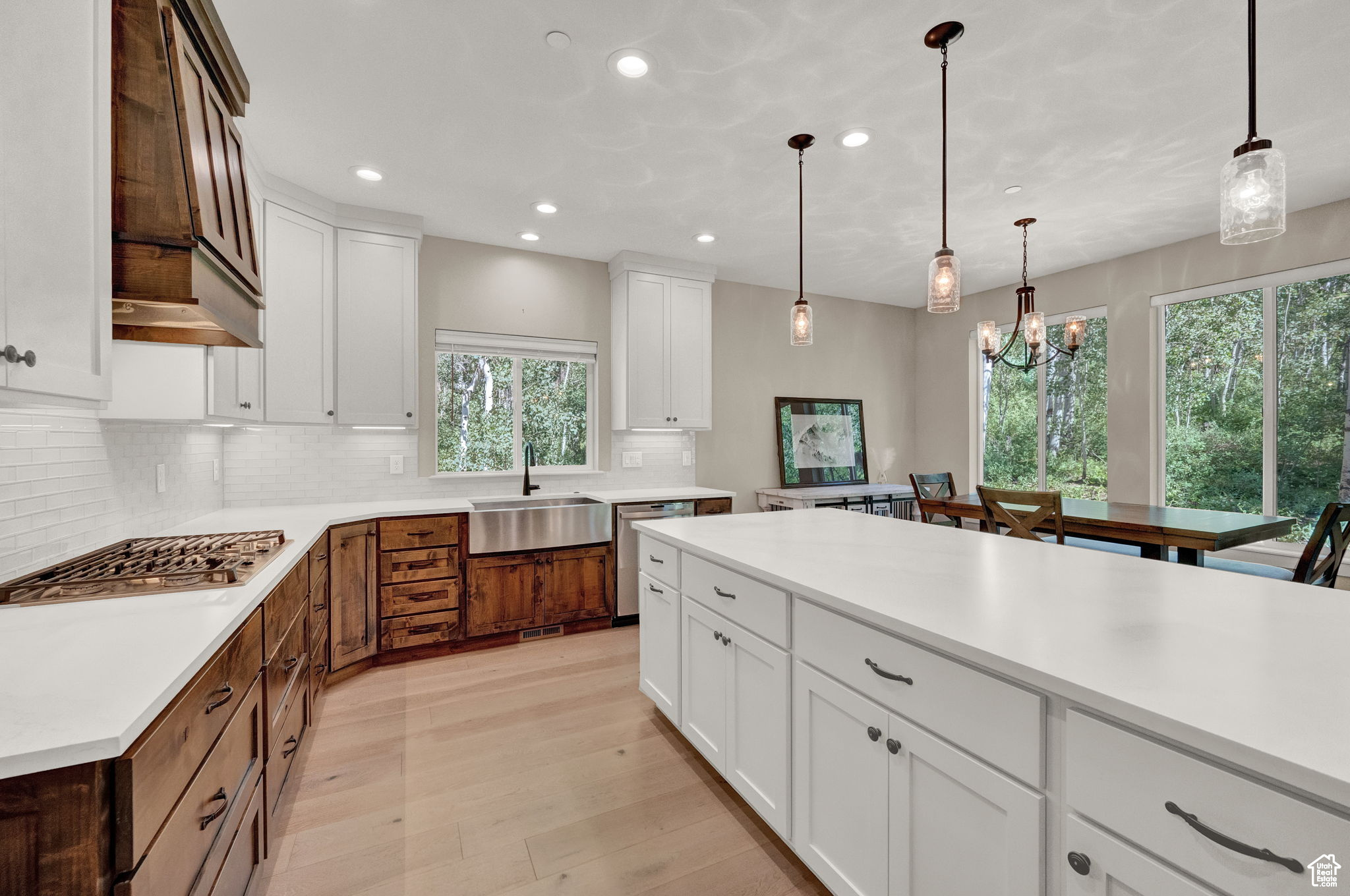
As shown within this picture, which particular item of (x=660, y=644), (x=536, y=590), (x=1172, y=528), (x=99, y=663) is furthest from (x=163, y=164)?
(x=1172, y=528)

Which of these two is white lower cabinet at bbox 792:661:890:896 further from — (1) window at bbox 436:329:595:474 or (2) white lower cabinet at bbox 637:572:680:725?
(1) window at bbox 436:329:595:474

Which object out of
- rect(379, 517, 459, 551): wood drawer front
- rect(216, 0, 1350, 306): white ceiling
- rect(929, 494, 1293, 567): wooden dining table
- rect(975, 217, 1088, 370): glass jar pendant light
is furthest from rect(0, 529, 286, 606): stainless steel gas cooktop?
rect(975, 217, 1088, 370): glass jar pendant light

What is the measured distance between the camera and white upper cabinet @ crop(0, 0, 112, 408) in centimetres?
97

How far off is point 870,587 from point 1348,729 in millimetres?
841

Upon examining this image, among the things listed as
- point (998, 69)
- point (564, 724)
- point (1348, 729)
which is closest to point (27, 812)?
point (1348, 729)

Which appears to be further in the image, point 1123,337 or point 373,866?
point 1123,337

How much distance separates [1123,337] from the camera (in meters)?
4.54

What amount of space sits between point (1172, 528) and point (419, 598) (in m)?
3.90

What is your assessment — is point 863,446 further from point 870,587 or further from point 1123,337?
point 870,587

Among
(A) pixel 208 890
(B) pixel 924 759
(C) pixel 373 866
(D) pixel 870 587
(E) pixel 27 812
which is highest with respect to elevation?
(D) pixel 870 587

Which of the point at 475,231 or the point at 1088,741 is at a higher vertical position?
the point at 475,231

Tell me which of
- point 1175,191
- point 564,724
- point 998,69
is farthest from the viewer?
point 1175,191

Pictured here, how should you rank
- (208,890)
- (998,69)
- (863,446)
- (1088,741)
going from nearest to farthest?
(1088,741) → (208,890) → (998,69) → (863,446)

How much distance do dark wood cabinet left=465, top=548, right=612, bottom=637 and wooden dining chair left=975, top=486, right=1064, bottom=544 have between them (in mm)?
2339
